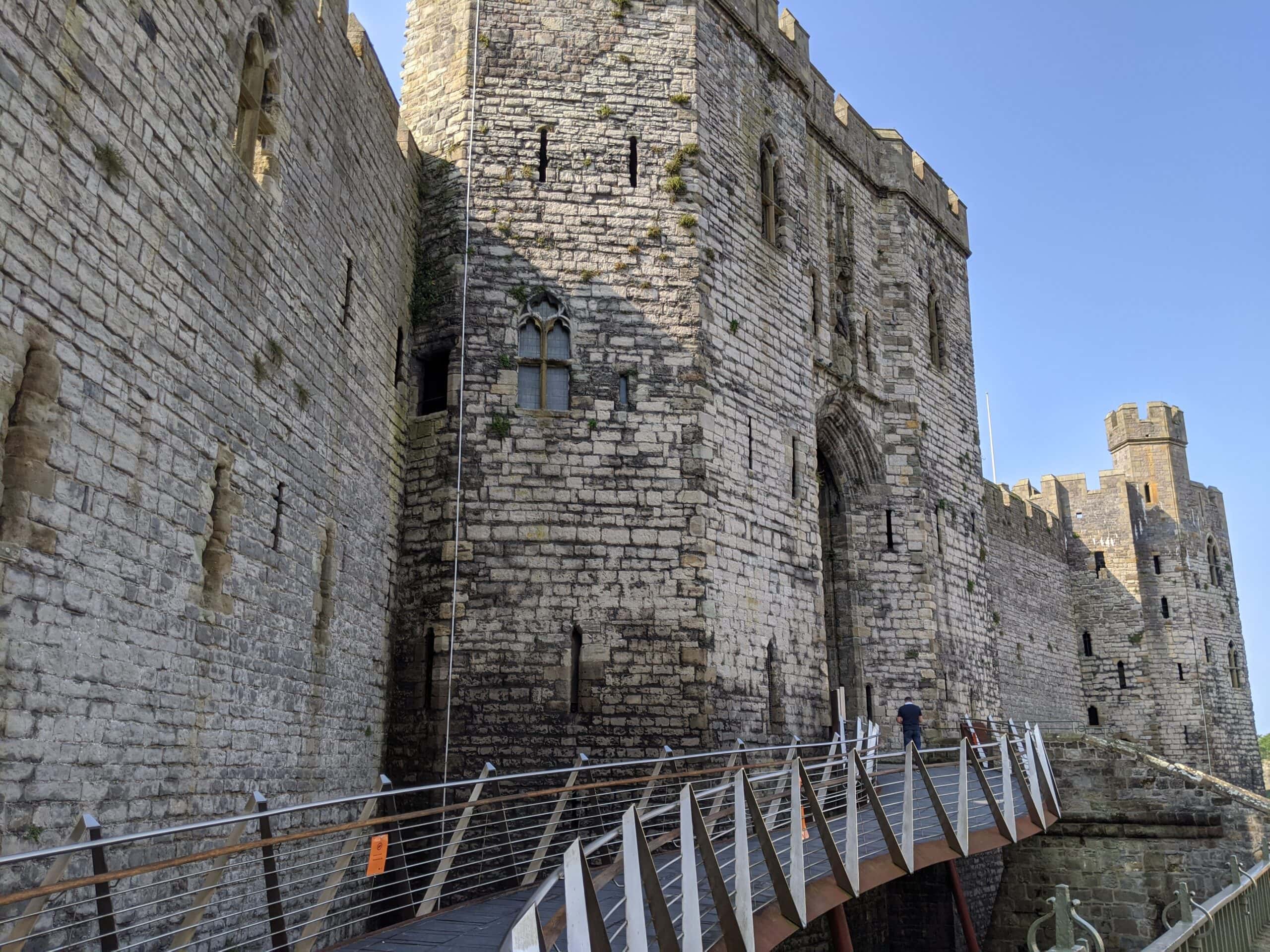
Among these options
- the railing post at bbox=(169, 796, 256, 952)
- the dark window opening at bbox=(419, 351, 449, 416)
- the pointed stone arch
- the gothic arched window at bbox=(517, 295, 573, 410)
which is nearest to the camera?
the railing post at bbox=(169, 796, 256, 952)

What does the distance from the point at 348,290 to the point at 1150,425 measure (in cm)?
2634

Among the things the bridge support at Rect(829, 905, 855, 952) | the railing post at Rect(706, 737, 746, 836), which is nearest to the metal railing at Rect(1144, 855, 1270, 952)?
the bridge support at Rect(829, 905, 855, 952)

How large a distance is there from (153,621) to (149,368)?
4.78 feet

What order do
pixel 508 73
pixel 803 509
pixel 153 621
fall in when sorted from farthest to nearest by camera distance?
pixel 803 509 < pixel 508 73 < pixel 153 621

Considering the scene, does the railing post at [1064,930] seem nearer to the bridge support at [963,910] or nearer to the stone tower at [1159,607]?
the bridge support at [963,910]

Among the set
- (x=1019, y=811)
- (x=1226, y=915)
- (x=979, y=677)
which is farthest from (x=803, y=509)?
(x=1226, y=915)

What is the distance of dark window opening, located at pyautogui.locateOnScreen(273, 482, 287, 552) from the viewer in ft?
26.0

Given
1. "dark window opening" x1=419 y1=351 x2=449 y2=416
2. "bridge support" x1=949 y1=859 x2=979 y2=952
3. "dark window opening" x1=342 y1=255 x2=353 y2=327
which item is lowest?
"bridge support" x1=949 y1=859 x2=979 y2=952

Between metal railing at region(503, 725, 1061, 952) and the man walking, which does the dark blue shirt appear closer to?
the man walking

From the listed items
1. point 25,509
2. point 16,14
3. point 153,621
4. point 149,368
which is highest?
point 16,14

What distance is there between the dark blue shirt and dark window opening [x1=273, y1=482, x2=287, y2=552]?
7321 mm

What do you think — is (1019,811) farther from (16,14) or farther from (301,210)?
(16,14)

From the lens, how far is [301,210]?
28.0 ft

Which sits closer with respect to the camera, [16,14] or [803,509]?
[16,14]
